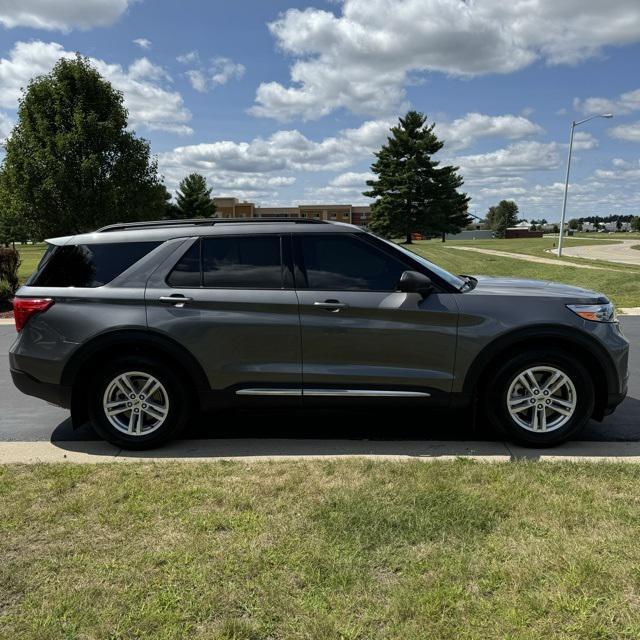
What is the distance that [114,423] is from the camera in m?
4.57

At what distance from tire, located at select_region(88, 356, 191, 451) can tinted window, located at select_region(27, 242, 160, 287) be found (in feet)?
2.30

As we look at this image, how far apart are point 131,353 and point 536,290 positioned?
3182 millimetres

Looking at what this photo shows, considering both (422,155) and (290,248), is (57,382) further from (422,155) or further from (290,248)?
(422,155)

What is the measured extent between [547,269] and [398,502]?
2074 centimetres

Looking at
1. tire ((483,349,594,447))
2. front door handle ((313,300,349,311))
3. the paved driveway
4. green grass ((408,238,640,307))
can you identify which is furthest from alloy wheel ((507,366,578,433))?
the paved driveway

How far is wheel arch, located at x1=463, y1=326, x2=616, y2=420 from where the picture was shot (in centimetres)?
433

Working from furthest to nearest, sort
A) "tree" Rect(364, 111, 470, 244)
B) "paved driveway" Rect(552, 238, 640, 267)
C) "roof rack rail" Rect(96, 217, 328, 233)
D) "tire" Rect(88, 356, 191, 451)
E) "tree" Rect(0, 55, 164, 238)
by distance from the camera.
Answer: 1. "tree" Rect(364, 111, 470, 244)
2. "paved driveway" Rect(552, 238, 640, 267)
3. "tree" Rect(0, 55, 164, 238)
4. "roof rack rail" Rect(96, 217, 328, 233)
5. "tire" Rect(88, 356, 191, 451)

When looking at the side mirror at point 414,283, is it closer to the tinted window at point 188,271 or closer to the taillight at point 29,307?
the tinted window at point 188,271

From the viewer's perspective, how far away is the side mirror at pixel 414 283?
4.29 m

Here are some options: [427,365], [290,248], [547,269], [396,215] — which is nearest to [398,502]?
[427,365]

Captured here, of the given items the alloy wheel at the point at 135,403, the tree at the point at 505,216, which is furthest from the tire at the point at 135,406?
the tree at the point at 505,216

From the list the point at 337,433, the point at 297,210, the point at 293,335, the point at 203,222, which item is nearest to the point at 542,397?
the point at 337,433

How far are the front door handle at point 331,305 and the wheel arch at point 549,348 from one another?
1.07m

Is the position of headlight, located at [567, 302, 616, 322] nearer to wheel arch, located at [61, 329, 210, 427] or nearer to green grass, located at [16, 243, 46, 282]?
wheel arch, located at [61, 329, 210, 427]
